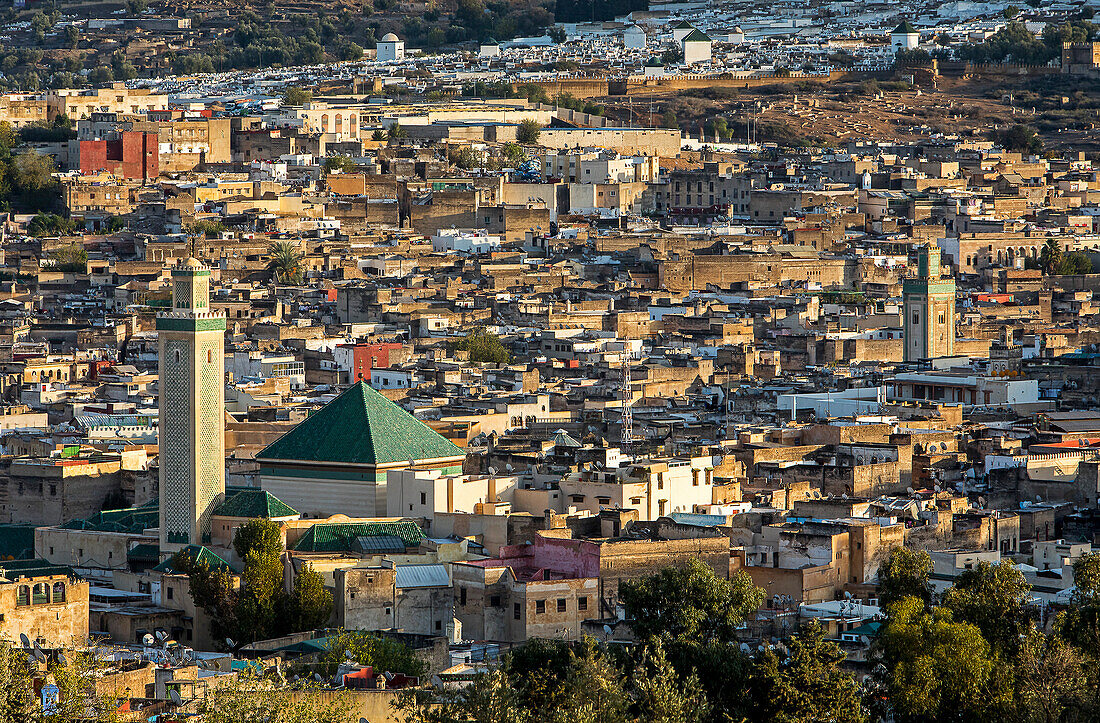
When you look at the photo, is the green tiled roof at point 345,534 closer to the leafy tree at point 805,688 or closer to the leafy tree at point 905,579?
the leafy tree at point 905,579

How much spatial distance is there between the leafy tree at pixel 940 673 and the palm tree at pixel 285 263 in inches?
1499

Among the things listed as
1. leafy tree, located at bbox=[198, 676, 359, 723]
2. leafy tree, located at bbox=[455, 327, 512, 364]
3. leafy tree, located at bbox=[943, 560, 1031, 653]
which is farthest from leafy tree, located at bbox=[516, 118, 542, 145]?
leafy tree, located at bbox=[198, 676, 359, 723]

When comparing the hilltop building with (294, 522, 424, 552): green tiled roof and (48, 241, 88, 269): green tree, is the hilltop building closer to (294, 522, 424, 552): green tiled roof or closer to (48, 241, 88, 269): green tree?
(294, 522, 424, 552): green tiled roof

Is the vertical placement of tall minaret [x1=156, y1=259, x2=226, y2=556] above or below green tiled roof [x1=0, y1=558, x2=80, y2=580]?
above

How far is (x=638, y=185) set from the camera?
79562mm

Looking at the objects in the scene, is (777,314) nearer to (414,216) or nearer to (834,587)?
(414,216)

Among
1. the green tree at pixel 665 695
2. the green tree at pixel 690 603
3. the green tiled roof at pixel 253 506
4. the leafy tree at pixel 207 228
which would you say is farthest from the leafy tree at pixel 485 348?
the green tree at pixel 665 695

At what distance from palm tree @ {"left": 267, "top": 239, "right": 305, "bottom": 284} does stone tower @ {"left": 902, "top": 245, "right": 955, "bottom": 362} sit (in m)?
15.8

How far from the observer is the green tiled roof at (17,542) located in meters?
34.0

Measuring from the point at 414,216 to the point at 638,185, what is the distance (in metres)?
8.18

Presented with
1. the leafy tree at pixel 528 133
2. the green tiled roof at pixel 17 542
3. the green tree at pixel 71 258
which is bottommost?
the green tiled roof at pixel 17 542

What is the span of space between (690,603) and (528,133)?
62.2m

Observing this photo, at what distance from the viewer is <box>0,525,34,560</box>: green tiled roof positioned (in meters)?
34.0

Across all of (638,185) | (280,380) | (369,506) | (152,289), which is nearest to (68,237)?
(152,289)
